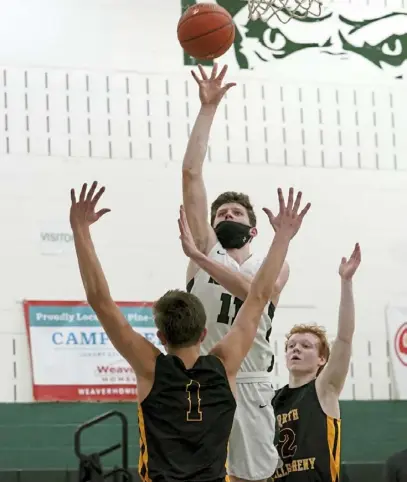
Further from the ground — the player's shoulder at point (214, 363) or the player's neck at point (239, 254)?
the player's neck at point (239, 254)

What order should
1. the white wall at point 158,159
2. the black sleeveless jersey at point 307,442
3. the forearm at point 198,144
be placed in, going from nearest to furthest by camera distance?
1. the forearm at point 198,144
2. the black sleeveless jersey at point 307,442
3. the white wall at point 158,159

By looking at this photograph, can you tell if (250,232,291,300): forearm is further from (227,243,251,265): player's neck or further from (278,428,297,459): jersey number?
(278,428,297,459): jersey number

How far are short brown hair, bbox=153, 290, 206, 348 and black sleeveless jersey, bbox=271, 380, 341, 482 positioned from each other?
6.86 ft

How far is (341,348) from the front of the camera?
19.9 feet

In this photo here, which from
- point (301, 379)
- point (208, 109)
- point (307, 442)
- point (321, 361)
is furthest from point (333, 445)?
point (208, 109)

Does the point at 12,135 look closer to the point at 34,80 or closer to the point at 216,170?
the point at 34,80

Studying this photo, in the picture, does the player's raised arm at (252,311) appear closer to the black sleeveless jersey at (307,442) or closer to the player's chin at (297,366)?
the black sleeveless jersey at (307,442)

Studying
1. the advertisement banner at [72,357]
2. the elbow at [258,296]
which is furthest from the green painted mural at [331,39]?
the elbow at [258,296]

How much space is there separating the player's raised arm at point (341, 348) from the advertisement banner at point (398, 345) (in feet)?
12.9

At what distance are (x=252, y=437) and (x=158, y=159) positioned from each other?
4.89 m

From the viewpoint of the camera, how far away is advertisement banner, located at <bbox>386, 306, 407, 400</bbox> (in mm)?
9992

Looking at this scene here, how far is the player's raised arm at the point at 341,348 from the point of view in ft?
19.2

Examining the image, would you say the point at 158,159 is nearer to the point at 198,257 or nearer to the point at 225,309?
the point at 225,309

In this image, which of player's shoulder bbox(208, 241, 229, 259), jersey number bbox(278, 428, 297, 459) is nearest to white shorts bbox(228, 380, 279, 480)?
jersey number bbox(278, 428, 297, 459)
